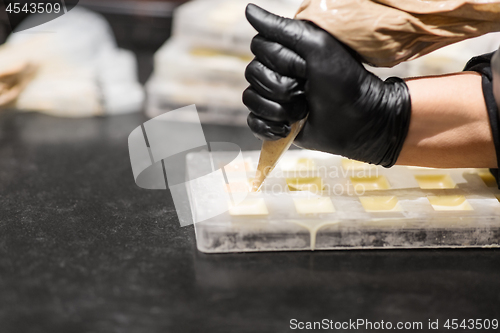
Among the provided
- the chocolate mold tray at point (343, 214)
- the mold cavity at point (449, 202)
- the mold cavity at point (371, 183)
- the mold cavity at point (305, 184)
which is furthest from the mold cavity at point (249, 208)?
the mold cavity at point (449, 202)

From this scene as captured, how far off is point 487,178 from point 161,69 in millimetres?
981

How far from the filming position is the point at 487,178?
103 cm

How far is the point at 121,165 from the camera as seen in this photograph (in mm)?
1206

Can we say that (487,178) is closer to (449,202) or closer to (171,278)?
(449,202)

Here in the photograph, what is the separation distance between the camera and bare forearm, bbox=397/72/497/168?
885 mm

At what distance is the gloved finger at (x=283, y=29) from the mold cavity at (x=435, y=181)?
0.39 m

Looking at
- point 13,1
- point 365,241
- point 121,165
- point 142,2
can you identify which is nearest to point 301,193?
point 365,241

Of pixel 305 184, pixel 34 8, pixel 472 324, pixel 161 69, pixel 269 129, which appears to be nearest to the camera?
pixel 472 324

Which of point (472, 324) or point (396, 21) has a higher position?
point (396, 21)

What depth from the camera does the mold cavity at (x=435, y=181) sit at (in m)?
1.01

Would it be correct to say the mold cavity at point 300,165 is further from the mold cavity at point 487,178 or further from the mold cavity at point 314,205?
the mold cavity at point 487,178

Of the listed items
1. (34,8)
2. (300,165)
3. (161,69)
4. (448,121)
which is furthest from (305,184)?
(34,8)

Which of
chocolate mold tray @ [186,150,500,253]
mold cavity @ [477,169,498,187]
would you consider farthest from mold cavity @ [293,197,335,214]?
mold cavity @ [477,169,498,187]

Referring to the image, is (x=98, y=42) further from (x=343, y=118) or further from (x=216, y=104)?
(x=343, y=118)
